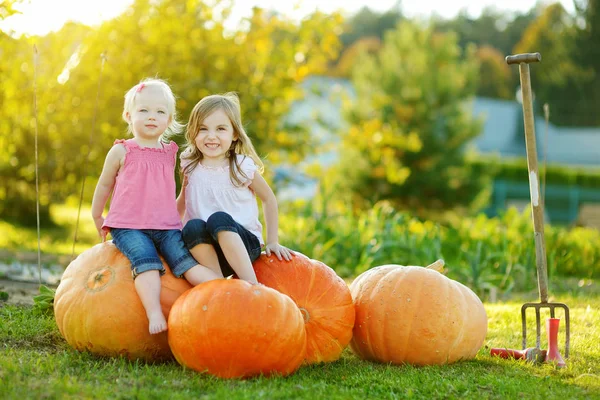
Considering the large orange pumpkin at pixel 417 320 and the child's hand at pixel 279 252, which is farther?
the child's hand at pixel 279 252

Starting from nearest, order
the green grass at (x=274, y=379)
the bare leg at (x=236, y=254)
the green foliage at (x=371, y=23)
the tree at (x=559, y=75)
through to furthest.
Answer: the green grass at (x=274, y=379)
the bare leg at (x=236, y=254)
the tree at (x=559, y=75)
the green foliage at (x=371, y=23)

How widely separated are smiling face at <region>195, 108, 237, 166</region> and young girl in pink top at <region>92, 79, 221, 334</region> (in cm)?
18

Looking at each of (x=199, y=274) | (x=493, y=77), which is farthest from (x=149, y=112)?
(x=493, y=77)

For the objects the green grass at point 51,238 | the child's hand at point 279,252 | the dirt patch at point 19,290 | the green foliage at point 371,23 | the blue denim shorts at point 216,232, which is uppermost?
the green foliage at point 371,23

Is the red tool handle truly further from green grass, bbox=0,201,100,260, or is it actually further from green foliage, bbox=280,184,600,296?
green grass, bbox=0,201,100,260

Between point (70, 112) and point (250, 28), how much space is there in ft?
7.33

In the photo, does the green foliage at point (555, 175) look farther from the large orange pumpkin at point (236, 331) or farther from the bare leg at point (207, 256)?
the large orange pumpkin at point (236, 331)

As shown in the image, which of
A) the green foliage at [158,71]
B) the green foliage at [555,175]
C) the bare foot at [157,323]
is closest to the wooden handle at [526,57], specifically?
the bare foot at [157,323]

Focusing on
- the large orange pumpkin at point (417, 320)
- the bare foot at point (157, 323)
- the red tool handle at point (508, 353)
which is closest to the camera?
the bare foot at point (157, 323)

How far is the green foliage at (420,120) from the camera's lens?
1377cm

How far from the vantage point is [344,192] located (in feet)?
44.7

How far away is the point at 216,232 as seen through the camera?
328cm

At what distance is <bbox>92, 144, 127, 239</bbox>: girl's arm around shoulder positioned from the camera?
139 inches

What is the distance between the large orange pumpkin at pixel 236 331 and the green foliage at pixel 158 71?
4.70 metres
